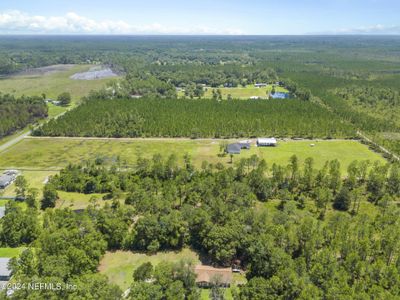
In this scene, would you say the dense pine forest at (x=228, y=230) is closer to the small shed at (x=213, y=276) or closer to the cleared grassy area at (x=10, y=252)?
the small shed at (x=213, y=276)

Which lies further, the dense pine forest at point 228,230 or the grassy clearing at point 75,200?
the grassy clearing at point 75,200

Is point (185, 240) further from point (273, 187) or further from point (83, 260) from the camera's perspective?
point (273, 187)

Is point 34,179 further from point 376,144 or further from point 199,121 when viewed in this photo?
point 376,144

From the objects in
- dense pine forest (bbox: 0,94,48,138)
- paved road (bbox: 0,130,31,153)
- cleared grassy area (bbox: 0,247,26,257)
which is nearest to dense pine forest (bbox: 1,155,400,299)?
cleared grassy area (bbox: 0,247,26,257)

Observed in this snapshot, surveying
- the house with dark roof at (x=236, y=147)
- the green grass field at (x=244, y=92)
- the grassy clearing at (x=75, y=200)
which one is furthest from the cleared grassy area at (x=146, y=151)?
the green grass field at (x=244, y=92)

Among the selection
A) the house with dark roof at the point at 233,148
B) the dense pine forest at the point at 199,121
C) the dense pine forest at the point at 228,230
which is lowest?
the dense pine forest at the point at 228,230

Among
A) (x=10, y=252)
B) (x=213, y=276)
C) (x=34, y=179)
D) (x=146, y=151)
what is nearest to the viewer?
(x=213, y=276)

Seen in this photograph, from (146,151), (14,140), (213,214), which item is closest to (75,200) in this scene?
(146,151)
